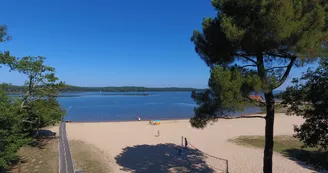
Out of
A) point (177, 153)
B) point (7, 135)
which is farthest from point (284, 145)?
point (7, 135)

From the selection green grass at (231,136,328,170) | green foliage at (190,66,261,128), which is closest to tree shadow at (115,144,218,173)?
green grass at (231,136,328,170)

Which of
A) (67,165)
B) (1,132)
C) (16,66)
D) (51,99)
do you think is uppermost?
(16,66)

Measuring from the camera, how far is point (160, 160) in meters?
12.9

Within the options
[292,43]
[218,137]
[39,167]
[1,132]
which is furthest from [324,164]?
[218,137]

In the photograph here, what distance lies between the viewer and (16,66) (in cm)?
1391

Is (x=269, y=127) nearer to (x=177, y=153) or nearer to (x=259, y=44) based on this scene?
(x=259, y=44)

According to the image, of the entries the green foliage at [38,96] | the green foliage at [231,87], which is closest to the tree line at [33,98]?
the green foliage at [38,96]

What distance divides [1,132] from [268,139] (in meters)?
10.3

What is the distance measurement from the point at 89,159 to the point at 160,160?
390 centimetres

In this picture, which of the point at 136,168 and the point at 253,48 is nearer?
the point at 253,48

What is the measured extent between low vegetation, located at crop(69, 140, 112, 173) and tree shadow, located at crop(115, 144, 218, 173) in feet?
2.73

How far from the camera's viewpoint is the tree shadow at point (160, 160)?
1145 centimetres

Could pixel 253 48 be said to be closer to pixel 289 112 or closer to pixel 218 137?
pixel 289 112

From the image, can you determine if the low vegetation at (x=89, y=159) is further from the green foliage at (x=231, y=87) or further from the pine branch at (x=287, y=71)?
the pine branch at (x=287, y=71)
